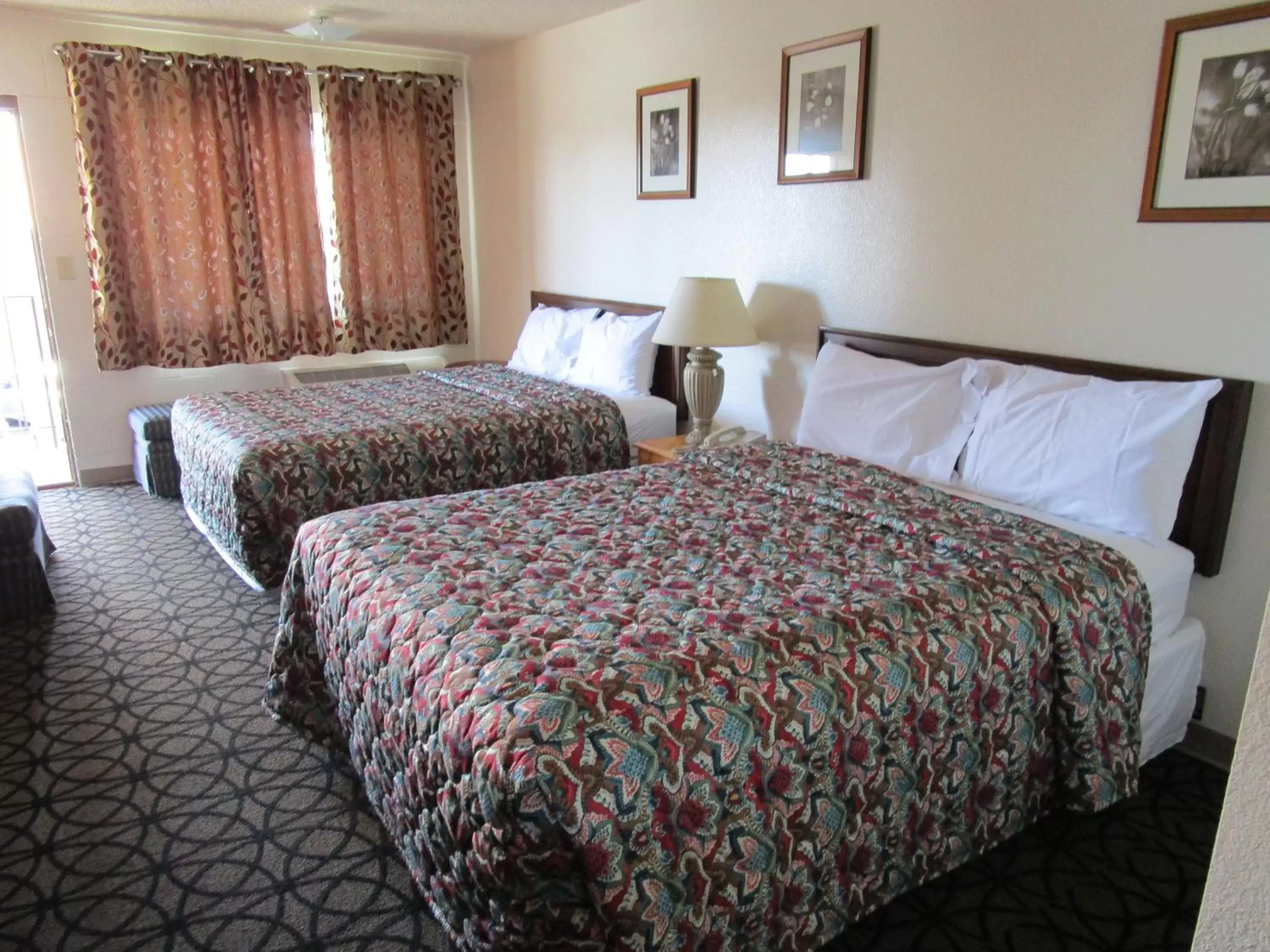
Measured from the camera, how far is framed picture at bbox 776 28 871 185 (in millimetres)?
3141

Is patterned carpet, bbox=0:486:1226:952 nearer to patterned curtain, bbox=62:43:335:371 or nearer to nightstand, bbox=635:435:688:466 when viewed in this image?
nightstand, bbox=635:435:688:466

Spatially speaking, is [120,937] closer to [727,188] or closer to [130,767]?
[130,767]

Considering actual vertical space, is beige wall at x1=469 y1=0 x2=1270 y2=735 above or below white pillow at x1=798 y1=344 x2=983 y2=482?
above

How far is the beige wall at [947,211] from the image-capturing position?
2.35 metres

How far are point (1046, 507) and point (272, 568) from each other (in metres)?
2.64

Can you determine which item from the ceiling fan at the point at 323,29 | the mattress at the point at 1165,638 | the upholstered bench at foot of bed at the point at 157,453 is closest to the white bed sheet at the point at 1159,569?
the mattress at the point at 1165,638

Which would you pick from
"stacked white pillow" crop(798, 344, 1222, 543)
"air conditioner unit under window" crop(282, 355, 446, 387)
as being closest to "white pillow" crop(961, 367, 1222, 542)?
"stacked white pillow" crop(798, 344, 1222, 543)

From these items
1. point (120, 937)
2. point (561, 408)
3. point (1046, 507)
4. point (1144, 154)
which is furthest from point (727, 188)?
point (120, 937)

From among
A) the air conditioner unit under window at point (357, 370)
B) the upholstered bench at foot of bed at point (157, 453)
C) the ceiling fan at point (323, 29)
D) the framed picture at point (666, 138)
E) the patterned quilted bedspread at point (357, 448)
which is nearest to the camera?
the patterned quilted bedspread at point (357, 448)

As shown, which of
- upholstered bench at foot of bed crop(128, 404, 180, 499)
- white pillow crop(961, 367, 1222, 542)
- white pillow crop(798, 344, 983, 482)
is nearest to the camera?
white pillow crop(961, 367, 1222, 542)

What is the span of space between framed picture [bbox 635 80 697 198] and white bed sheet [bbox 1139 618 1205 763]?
264 cm

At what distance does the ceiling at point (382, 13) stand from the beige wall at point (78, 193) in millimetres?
167

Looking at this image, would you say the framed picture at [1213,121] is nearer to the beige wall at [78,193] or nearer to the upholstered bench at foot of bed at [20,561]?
the upholstered bench at foot of bed at [20,561]

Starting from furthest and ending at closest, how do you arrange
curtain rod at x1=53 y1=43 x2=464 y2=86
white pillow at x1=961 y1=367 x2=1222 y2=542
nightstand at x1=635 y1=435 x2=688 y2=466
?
1. curtain rod at x1=53 y1=43 x2=464 y2=86
2. nightstand at x1=635 y1=435 x2=688 y2=466
3. white pillow at x1=961 y1=367 x2=1222 y2=542
